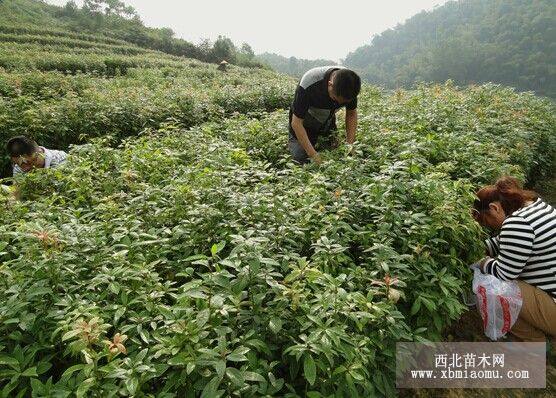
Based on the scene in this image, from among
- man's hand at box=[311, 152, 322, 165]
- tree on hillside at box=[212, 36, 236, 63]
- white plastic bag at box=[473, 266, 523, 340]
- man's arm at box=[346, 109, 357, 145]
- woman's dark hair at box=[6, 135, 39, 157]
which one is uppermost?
tree on hillside at box=[212, 36, 236, 63]

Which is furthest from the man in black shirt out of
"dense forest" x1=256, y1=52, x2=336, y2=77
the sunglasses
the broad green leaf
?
"dense forest" x1=256, y1=52, x2=336, y2=77

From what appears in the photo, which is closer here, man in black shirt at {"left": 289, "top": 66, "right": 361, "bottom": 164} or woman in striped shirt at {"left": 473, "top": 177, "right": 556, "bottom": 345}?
woman in striped shirt at {"left": 473, "top": 177, "right": 556, "bottom": 345}

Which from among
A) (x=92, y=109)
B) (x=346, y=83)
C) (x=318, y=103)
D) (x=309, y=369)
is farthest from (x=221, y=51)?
(x=309, y=369)

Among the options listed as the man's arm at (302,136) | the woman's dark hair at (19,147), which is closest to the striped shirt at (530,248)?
the man's arm at (302,136)

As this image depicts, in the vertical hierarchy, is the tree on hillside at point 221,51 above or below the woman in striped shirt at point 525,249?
above

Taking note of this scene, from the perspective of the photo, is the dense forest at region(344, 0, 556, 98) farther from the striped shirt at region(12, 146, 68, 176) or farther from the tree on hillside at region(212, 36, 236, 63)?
the striped shirt at region(12, 146, 68, 176)

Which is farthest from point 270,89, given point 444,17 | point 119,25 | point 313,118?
point 444,17

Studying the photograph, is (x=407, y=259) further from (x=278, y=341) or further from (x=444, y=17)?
(x=444, y=17)

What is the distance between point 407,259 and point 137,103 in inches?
247

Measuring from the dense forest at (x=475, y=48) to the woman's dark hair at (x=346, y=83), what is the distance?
43.1 meters

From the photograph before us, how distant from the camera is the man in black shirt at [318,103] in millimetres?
4004

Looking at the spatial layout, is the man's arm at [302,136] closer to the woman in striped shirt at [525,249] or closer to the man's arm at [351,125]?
the man's arm at [351,125]

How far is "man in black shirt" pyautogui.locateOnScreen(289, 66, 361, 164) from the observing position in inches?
158

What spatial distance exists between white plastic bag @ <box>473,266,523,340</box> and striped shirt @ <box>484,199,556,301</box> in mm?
74
